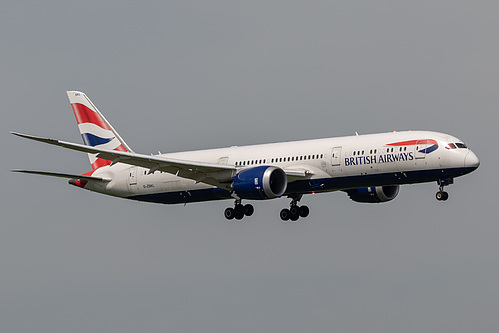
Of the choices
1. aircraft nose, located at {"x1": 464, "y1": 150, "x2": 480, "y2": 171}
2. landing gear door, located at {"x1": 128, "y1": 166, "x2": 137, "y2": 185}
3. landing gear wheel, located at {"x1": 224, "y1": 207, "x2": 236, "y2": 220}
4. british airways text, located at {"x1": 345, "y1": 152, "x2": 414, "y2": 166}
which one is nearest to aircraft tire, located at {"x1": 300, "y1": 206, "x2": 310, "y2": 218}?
landing gear wheel, located at {"x1": 224, "y1": 207, "x2": 236, "y2": 220}

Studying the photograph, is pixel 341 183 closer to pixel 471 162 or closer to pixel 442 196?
pixel 442 196

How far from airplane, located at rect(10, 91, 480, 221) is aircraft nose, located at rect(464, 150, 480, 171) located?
59mm

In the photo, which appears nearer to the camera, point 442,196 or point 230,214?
point 442,196

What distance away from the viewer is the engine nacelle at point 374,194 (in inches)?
3061

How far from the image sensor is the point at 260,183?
6969 cm

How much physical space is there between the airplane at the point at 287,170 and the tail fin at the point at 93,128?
92.5 inches

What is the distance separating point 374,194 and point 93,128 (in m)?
21.2

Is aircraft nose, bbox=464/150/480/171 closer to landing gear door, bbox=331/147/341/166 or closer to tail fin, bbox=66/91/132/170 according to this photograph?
landing gear door, bbox=331/147/341/166

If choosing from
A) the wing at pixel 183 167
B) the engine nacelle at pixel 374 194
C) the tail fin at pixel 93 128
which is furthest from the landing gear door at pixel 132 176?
the engine nacelle at pixel 374 194

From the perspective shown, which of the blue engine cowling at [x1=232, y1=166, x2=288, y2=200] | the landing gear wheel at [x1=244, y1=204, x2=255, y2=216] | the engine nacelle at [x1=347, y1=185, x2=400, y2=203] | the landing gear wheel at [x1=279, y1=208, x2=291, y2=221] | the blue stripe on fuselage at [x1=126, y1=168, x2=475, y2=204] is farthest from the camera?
the engine nacelle at [x1=347, y1=185, x2=400, y2=203]

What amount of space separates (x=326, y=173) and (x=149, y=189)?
13628 millimetres

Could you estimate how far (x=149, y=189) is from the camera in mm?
78438

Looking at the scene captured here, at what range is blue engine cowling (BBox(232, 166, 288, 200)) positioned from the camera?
229 ft

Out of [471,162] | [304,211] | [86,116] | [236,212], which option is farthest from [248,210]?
[471,162]
